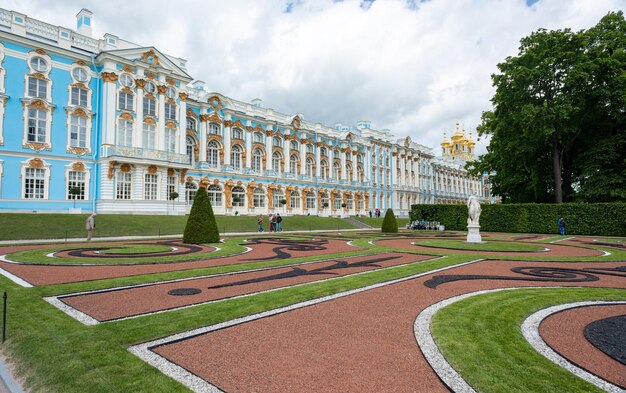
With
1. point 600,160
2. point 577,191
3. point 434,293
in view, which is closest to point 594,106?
point 600,160

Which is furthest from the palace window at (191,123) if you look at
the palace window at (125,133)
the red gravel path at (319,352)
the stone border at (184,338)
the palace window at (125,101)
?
the red gravel path at (319,352)

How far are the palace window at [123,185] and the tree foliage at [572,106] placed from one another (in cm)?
3615

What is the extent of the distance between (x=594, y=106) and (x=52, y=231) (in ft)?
142

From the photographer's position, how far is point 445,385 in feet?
12.7

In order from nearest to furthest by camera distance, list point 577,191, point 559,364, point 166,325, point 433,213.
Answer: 1. point 559,364
2. point 166,325
3. point 577,191
4. point 433,213

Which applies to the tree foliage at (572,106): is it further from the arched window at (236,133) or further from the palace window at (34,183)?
the palace window at (34,183)

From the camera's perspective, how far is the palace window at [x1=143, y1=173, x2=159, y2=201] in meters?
35.7

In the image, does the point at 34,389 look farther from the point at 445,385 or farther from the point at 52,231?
the point at 52,231

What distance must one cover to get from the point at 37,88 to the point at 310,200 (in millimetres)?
36795

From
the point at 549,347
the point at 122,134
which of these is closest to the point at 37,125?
the point at 122,134

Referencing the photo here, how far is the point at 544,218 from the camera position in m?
33.1

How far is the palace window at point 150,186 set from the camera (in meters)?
35.7

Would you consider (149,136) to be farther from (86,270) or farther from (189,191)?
(86,270)

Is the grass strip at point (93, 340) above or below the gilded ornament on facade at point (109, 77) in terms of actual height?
below
